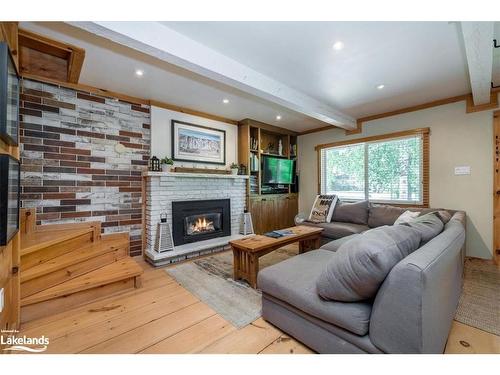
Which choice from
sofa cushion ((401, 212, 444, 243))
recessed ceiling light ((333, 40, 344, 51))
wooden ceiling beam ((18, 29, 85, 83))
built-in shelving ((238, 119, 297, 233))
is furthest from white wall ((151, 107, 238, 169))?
sofa cushion ((401, 212, 444, 243))

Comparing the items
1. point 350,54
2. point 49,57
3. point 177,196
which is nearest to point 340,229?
point 350,54

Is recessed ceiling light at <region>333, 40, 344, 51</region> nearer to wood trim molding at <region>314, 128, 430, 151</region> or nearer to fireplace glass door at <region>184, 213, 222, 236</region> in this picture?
wood trim molding at <region>314, 128, 430, 151</region>

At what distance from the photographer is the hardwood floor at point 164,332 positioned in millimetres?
1445

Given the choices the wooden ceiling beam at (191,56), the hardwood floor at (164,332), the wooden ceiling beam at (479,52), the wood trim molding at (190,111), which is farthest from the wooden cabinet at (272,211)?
the wooden ceiling beam at (479,52)

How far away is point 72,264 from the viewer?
2141 mm

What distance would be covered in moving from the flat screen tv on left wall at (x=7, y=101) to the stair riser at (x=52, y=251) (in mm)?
1114

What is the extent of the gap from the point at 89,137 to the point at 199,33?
2.03 meters

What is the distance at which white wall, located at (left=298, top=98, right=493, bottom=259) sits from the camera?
2967 millimetres

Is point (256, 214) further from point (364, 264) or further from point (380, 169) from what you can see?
point (364, 264)

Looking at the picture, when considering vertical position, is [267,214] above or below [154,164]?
below

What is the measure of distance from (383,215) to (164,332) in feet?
10.8

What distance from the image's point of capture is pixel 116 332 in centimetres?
162

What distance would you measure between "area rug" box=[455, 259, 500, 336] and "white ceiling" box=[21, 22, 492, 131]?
2310 millimetres
